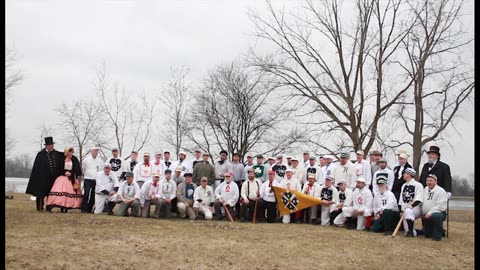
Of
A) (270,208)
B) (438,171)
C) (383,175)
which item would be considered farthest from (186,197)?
(438,171)

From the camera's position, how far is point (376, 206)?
1245 cm

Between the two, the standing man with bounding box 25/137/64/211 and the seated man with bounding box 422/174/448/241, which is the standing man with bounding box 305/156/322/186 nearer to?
the seated man with bounding box 422/174/448/241

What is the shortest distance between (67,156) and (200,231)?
5.24 metres

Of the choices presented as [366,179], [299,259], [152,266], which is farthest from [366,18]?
[152,266]

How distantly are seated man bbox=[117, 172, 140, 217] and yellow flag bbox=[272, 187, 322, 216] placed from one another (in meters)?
3.84

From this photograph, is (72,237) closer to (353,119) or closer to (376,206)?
(376,206)

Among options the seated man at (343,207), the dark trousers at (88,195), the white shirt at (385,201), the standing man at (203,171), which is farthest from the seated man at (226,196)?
the white shirt at (385,201)

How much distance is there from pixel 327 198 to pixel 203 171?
3.79m

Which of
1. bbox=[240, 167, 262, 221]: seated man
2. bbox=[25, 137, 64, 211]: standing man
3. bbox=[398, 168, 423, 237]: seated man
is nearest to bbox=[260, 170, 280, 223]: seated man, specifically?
bbox=[240, 167, 262, 221]: seated man

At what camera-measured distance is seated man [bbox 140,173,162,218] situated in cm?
1409

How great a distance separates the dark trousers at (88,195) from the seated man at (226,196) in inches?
140

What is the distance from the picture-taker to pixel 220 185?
1466cm

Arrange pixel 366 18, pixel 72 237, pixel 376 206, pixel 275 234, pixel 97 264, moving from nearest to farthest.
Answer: pixel 97 264, pixel 72 237, pixel 275 234, pixel 376 206, pixel 366 18

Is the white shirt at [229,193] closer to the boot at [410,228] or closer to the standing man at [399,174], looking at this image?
the standing man at [399,174]
